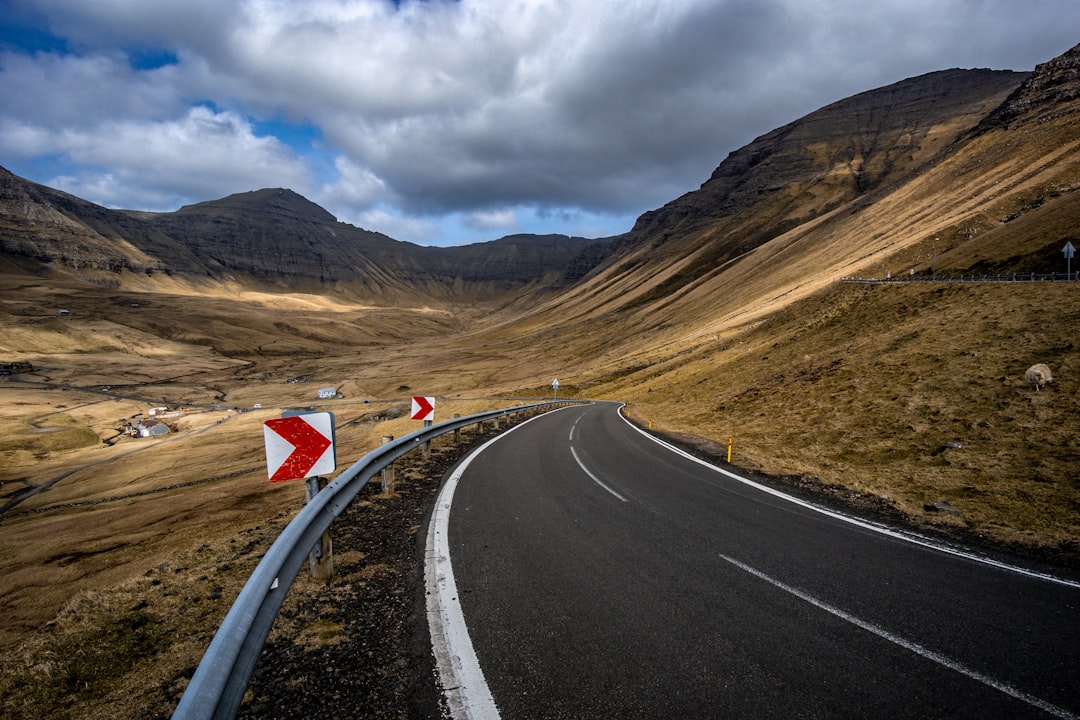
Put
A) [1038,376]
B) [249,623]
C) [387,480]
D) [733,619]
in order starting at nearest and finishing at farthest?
[249,623]
[733,619]
[387,480]
[1038,376]

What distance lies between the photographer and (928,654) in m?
3.82

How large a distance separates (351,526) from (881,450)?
12927mm

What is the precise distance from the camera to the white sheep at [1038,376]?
39.9ft

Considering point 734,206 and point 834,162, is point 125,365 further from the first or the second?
point 834,162

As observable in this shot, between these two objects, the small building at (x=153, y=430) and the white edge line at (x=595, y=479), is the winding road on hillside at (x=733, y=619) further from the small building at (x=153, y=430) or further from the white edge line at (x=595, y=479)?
the small building at (x=153, y=430)

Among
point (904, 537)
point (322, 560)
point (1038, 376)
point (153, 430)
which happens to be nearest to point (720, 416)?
point (1038, 376)

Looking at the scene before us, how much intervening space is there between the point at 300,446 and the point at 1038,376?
17644mm

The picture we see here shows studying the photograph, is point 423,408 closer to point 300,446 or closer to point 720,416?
point 300,446

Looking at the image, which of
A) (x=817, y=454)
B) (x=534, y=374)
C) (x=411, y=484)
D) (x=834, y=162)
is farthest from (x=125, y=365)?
(x=834, y=162)

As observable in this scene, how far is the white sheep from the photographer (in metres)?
12.2

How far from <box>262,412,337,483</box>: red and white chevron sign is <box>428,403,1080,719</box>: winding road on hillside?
1.86 m

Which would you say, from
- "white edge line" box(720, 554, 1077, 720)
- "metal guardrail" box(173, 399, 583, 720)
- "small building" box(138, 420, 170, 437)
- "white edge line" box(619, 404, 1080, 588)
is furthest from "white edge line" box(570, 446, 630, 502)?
"small building" box(138, 420, 170, 437)

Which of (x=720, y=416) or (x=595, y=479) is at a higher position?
(x=595, y=479)

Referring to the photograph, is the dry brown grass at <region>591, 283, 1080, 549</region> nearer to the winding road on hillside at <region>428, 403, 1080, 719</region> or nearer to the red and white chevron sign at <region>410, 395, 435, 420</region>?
the winding road on hillside at <region>428, 403, 1080, 719</region>
